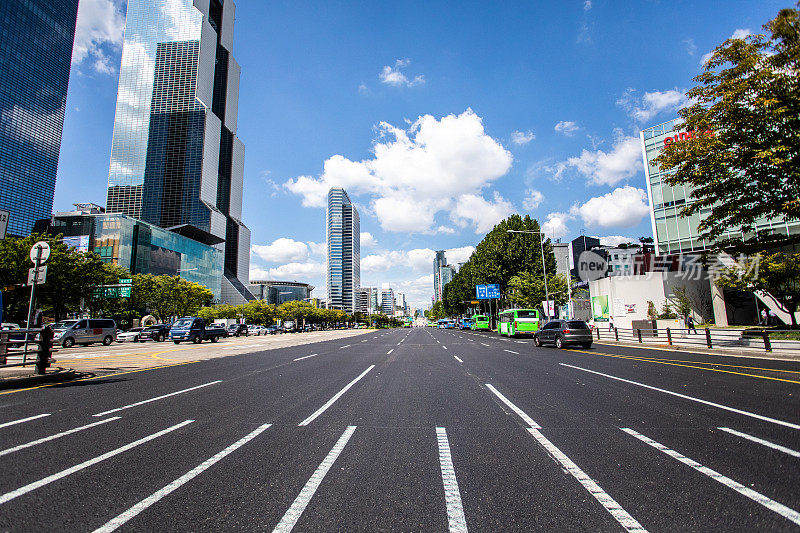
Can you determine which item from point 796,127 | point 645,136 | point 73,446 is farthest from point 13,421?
point 645,136

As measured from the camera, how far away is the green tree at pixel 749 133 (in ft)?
42.7

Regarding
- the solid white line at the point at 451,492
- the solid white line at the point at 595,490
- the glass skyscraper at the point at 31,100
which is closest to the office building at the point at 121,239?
the glass skyscraper at the point at 31,100

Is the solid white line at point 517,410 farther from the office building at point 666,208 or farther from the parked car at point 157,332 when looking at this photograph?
the office building at point 666,208

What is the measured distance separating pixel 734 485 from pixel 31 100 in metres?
167

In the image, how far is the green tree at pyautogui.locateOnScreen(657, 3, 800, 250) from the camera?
13.0m

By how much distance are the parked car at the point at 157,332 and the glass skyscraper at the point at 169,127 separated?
8921 cm

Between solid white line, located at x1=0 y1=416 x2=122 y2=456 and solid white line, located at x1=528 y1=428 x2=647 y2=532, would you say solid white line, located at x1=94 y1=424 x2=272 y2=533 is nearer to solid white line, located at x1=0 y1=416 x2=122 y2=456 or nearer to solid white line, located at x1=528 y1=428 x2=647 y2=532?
solid white line, located at x1=0 y1=416 x2=122 y2=456

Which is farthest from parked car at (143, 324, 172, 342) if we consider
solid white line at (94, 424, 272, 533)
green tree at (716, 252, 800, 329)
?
green tree at (716, 252, 800, 329)

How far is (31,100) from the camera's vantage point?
362 ft

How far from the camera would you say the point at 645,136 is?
45.7 metres

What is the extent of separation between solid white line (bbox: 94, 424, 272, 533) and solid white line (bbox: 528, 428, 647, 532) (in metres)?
3.86

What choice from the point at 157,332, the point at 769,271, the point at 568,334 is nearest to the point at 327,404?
the point at 568,334

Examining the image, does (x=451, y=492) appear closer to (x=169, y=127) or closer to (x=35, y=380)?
(x=35, y=380)

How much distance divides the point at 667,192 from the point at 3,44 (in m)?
164
